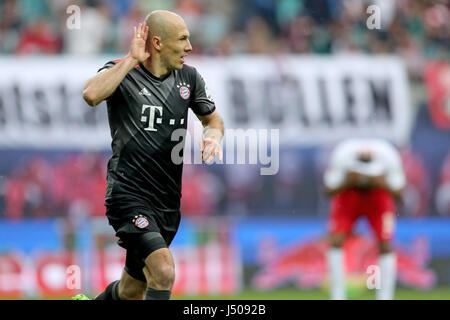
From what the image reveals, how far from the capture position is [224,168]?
1333 centimetres

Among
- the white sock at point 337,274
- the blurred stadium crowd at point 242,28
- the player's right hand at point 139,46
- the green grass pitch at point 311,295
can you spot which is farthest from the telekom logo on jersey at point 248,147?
the player's right hand at point 139,46

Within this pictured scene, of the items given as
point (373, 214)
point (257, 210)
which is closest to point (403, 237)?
point (257, 210)

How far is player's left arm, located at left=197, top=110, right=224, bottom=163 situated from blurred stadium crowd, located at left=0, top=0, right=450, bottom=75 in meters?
6.87

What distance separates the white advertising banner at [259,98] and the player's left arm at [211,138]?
20.9 ft

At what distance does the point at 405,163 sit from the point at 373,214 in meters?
3.45

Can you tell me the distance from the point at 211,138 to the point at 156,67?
2.30 feet

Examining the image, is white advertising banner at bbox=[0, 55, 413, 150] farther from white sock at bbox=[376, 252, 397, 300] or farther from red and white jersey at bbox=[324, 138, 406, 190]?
white sock at bbox=[376, 252, 397, 300]

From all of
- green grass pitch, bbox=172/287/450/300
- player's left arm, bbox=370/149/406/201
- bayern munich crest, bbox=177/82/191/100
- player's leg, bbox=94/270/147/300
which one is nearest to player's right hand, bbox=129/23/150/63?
bayern munich crest, bbox=177/82/191/100

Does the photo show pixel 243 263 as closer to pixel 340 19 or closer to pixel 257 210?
pixel 257 210

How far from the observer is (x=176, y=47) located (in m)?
6.44

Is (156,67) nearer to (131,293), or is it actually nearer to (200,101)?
(200,101)
